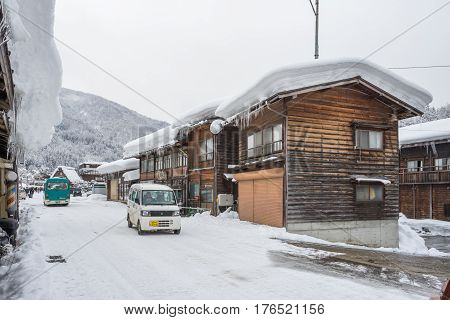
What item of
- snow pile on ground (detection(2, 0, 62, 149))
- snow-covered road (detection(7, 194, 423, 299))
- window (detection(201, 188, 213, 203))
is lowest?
snow-covered road (detection(7, 194, 423, 299))

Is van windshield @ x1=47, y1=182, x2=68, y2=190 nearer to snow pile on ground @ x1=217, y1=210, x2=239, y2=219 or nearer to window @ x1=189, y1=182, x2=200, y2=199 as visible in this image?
window @ x1=189, y1=182, x2=200, y2=199

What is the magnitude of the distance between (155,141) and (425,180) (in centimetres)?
2531

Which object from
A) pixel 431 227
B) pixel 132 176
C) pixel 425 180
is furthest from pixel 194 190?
pixel 425 180

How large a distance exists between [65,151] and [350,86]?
137 metres

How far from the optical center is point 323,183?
18219 mm

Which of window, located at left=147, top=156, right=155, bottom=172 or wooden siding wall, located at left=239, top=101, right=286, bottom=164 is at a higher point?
wooden siding wall, located at left=239, top=101, right=286, bottom=164

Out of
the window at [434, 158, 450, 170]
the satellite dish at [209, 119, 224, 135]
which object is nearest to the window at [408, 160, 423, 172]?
the window at [434, 158, 450, 170]

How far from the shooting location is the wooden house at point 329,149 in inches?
691

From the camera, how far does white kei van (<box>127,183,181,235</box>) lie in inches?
603

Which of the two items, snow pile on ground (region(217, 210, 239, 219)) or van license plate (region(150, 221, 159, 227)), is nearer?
van license plate (region(150, 221, 159, 227))

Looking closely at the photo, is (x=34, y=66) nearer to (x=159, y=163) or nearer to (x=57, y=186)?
(x=159, y=163)

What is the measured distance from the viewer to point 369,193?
19.6 m

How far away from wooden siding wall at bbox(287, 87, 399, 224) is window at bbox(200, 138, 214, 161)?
34.2ft
